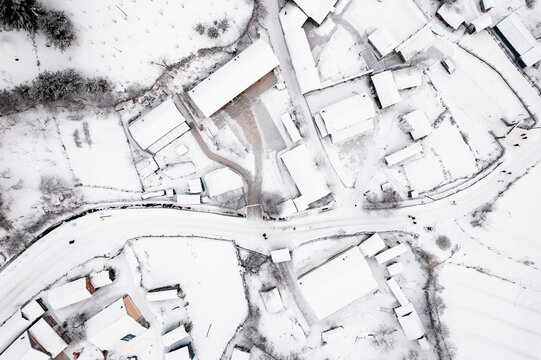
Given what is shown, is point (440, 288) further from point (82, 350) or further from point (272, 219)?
point (82, 350)

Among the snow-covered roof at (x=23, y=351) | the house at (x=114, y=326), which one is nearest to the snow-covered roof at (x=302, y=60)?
the house at (x=114, y=326)

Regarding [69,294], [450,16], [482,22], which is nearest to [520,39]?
[482,22]

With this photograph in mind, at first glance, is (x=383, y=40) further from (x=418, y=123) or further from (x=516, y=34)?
(x=516, y=34)

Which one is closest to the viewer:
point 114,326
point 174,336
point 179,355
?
point 114,326

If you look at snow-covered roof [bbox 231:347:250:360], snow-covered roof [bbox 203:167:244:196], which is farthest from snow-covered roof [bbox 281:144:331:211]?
snow-covered roof [bbox 231:347:250:360]

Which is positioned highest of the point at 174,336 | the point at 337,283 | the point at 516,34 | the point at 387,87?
the point at 387,87

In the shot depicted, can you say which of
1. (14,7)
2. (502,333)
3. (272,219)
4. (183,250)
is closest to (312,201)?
(272,219)

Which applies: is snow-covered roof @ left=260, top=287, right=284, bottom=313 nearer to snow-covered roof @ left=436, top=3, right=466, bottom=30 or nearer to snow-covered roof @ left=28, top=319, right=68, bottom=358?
snow-covered roof @ left=28, top=319, right=68, bottom=358
